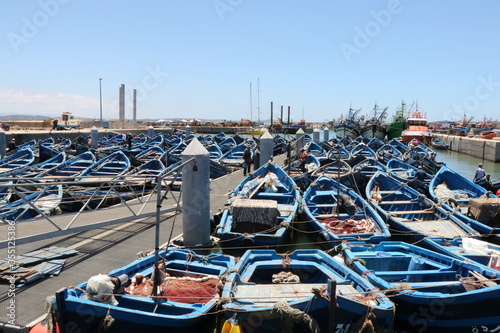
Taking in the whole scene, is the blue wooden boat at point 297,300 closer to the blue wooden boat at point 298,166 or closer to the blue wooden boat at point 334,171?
the blue wooden boat at point 334,171

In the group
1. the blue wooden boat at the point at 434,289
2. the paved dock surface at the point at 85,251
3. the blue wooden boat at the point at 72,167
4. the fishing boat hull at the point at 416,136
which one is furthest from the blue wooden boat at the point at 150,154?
the fishing boat hull at the point at 416,136

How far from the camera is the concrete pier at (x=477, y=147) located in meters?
40.2

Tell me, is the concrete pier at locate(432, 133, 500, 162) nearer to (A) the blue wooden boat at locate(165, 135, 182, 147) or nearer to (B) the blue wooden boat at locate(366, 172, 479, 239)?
(B) the blue wooden boat at locate(366, 172, 479, 239)

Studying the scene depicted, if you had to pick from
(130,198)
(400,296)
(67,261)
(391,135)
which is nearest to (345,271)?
(400,296)

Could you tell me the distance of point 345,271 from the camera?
7.80m

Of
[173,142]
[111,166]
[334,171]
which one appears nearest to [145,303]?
[111,166]

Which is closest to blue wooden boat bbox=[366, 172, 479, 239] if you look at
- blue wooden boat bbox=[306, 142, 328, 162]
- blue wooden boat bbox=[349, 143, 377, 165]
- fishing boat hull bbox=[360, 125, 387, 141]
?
blue wooden boat bbox=[349, 143, 377, 165]

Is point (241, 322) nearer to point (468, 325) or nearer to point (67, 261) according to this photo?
point (468, 325)

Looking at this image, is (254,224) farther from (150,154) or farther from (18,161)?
(18,161)

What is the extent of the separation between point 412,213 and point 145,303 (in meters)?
10.4

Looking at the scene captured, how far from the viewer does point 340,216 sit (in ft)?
42.4

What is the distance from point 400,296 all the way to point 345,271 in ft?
4.23

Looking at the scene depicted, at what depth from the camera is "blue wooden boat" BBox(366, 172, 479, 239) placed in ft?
36.7

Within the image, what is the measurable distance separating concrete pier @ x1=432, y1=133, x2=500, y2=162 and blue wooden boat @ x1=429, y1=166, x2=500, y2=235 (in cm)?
2872
